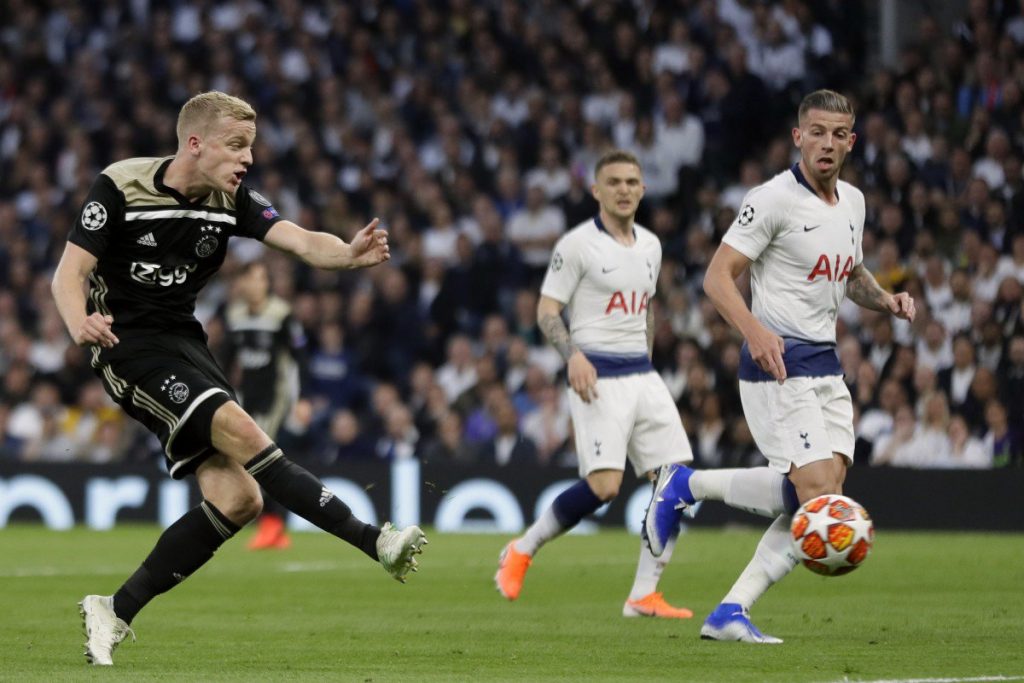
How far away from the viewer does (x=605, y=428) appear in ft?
32.6

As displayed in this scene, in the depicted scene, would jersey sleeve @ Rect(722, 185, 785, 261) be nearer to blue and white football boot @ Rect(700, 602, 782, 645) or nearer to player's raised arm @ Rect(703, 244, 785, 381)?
player's raised arm @ Rect(703, 244, 785, 381)

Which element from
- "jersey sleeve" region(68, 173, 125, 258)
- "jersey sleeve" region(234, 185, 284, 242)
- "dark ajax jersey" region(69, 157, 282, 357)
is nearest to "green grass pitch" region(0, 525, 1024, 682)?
"dark ajax jersey" region(69, 157, 282, 357)

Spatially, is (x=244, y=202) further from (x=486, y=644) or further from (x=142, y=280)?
(x=486, y=644)

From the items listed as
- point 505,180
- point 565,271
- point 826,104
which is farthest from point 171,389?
point 505,180

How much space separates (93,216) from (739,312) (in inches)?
102

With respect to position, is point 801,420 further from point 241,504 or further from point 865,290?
point 241,504

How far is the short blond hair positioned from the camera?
273 inches

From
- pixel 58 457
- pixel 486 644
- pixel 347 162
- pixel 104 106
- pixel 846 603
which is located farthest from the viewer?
pixel 104 106

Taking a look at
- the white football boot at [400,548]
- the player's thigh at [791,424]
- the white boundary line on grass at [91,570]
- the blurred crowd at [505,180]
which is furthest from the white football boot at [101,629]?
the blurred crowd at [505,180]

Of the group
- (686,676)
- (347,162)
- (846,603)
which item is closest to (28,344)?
(347,162)

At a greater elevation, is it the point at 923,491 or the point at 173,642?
the point at 173,642

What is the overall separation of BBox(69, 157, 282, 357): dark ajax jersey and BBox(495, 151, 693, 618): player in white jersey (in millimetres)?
3112

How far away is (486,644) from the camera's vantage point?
7.75 meters

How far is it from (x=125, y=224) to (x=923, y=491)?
32.5 feet
